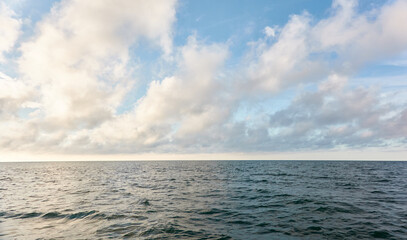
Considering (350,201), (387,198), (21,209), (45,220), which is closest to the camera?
(45,220)

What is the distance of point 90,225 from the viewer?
1567 centimetres

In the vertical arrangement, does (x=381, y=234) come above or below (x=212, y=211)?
above

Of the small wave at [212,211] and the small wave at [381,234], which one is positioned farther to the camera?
the small wave at [212,211]

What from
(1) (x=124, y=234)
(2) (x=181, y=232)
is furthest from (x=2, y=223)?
(2) (x=181, y=232)

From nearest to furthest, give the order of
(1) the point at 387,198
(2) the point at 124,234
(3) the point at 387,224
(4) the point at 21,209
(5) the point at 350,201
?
(2) the point at 124,234
(3) the point at 387,224
(4) the point at 21,209
(5) the point at 350,201
(1) the point at 387,198

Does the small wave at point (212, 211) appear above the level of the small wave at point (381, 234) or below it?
below

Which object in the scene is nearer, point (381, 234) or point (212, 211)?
point (381, 234)

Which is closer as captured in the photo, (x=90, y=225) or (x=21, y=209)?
(x=90, y=225)

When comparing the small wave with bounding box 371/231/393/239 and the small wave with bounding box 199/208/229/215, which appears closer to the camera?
the small wave with bounding box 371/231/393/239

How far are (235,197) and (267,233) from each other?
12.6 meters

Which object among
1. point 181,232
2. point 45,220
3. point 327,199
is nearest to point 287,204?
point 327,199

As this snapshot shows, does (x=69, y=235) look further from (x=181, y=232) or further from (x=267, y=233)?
(x=267, y=233)

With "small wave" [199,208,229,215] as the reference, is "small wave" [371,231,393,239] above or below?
above

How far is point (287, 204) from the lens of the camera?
22.2 metres
